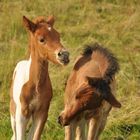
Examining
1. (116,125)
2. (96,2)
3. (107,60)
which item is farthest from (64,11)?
(107,60)

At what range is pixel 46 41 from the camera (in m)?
5.62

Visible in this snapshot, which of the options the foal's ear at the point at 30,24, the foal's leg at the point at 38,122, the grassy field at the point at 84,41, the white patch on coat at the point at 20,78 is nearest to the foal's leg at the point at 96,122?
the foal's leg at the point at 38,122

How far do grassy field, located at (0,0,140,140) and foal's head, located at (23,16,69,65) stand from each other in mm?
1538

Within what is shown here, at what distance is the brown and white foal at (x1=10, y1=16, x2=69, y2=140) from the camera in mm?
5680

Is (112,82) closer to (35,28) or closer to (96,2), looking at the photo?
(35,28)

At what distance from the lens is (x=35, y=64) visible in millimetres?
5855

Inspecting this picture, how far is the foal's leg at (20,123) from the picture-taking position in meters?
5.82

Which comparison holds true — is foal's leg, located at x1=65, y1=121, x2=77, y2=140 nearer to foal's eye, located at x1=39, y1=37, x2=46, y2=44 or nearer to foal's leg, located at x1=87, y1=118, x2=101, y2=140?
foal's leg, located at x1=87, y1=118, x2=101, y2=140

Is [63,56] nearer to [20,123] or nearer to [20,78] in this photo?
[20,78]

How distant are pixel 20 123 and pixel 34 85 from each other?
39cm

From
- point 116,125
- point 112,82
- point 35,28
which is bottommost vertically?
point 116,125

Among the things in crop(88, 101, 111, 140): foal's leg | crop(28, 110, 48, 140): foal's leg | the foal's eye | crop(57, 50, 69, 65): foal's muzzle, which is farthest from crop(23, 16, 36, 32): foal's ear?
crop(88, 101, 111, 140): foal's leg

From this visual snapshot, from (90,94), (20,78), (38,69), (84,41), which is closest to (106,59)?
(90,94)

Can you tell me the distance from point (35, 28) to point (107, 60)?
841 millimetres
